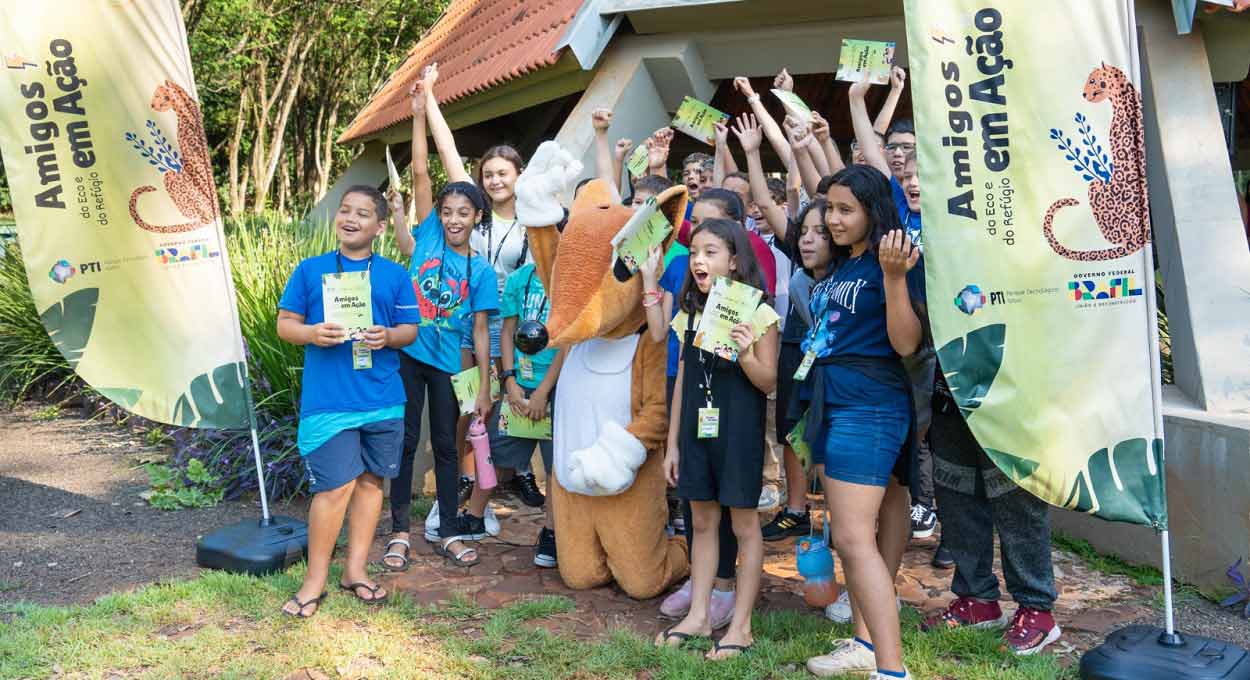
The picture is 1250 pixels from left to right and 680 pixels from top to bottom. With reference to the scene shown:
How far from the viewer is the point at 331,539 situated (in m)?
4.62

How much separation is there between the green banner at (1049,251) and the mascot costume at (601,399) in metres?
1.23

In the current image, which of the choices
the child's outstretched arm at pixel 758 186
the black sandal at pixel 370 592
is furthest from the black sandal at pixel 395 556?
the child's outstretched arm at pixel 758 186

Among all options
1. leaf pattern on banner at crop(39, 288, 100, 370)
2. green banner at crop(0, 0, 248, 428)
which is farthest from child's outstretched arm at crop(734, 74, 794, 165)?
leaf pattern on banner at crop(39, 288, 100, 370)

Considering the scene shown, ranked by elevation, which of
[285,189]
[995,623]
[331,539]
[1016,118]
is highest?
[285,189]

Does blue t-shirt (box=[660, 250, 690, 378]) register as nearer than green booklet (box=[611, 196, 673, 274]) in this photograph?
No

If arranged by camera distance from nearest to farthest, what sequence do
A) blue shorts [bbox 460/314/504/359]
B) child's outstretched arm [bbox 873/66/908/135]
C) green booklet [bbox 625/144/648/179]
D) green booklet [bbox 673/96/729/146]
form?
1. child's outstretched arm [bbox 873/66/908/135]
2. green booklet [bbox 625/144/648/179]
3. blue shorts [bbox 460/314/504/359]
4. green booklet [bbox 673/96/729/146]

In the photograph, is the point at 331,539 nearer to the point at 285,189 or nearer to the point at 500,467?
the point at 500,467

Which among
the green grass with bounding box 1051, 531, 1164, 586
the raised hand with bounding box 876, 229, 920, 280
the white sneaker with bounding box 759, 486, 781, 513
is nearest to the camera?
the raised hand with bounding box 876, 229, 920, 280

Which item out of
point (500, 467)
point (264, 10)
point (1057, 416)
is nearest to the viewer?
point (1057, 416)

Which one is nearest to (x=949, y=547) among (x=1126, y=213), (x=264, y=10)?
(x=1126, y=213)

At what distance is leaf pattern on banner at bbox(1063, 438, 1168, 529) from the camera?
3.69m

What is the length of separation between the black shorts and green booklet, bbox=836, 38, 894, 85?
1.24 metres

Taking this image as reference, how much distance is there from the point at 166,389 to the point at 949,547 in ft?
12.3

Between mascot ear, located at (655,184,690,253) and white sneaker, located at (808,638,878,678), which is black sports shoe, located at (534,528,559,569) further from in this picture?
white sneaker, located at (808,638,878,678)
